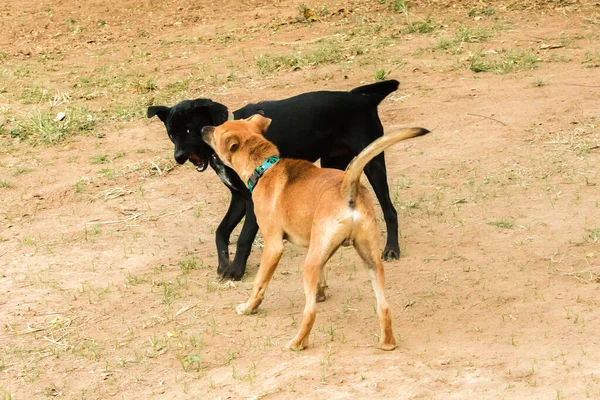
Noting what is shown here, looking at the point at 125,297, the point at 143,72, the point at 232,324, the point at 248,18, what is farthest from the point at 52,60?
the point at 232,324

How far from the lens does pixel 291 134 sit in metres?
7.19

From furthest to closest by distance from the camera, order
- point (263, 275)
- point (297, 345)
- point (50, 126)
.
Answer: point (50, 126), point (263, 275), point (297, 345)

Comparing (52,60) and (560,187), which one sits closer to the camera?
(560,187)

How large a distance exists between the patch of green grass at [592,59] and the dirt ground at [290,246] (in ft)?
0.45

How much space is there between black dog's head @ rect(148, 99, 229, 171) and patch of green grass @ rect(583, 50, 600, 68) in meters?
6.01

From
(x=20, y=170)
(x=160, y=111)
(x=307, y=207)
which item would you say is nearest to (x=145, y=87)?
(x=20, y=170)

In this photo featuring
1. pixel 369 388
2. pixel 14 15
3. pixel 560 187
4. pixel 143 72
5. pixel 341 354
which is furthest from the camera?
pixel 14 15

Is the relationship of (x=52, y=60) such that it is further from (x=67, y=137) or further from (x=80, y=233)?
(x=80, y=233)

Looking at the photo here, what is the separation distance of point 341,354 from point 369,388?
0.54m

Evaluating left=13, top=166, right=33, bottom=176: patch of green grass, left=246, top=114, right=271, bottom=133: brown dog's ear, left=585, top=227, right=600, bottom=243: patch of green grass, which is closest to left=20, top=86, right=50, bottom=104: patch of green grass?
left=13, top=166, right=33, bottom=176: patch of green grass

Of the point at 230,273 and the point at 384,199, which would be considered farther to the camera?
the point at 384,199

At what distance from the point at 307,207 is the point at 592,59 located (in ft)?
23.4

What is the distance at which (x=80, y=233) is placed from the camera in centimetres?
835

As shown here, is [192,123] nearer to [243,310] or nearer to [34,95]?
[243,310]
